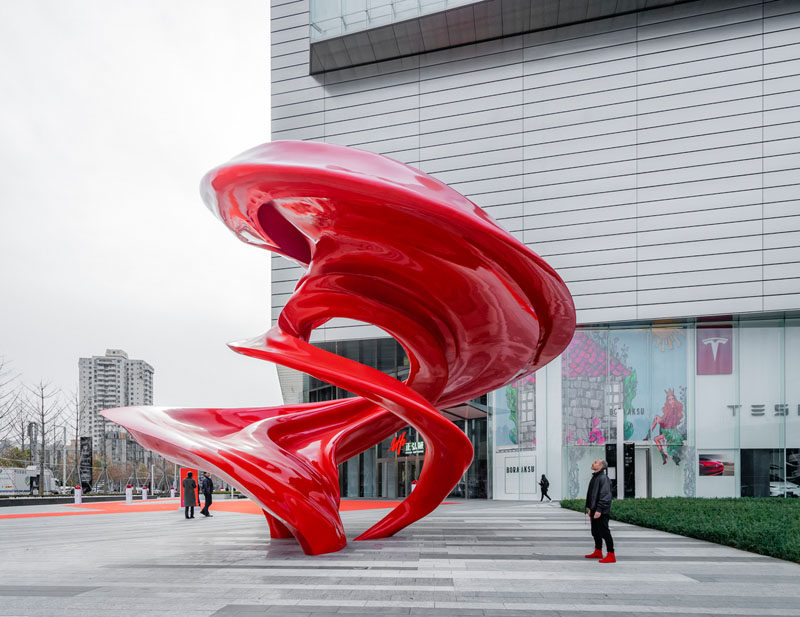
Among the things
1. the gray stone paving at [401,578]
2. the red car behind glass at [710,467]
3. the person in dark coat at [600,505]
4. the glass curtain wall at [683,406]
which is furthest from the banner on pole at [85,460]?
the person in dark coat at [600,505]

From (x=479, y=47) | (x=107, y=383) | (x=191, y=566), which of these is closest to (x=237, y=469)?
(x=191, y=566)

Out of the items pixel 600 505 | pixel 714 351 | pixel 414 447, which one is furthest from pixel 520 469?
pixel 600 505

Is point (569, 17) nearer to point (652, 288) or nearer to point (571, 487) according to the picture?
point (652, 288)

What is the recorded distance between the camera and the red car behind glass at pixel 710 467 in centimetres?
2730

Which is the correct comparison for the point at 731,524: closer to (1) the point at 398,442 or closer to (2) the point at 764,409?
(2) the point at 764,409

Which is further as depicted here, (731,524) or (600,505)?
(731,524)

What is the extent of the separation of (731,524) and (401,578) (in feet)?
25.1

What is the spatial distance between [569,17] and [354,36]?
9.75m

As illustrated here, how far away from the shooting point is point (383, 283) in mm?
9422

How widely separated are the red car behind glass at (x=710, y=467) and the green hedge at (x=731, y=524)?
10.6 meters

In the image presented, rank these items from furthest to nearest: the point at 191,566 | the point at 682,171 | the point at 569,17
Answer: the point at 569,17 → the point at 682,171 → the point at 191,566

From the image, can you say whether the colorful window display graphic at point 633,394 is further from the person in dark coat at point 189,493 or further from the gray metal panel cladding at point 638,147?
the person in dark coat at point 189,493

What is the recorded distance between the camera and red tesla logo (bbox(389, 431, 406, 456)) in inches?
1366

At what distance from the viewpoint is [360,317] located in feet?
33.8
